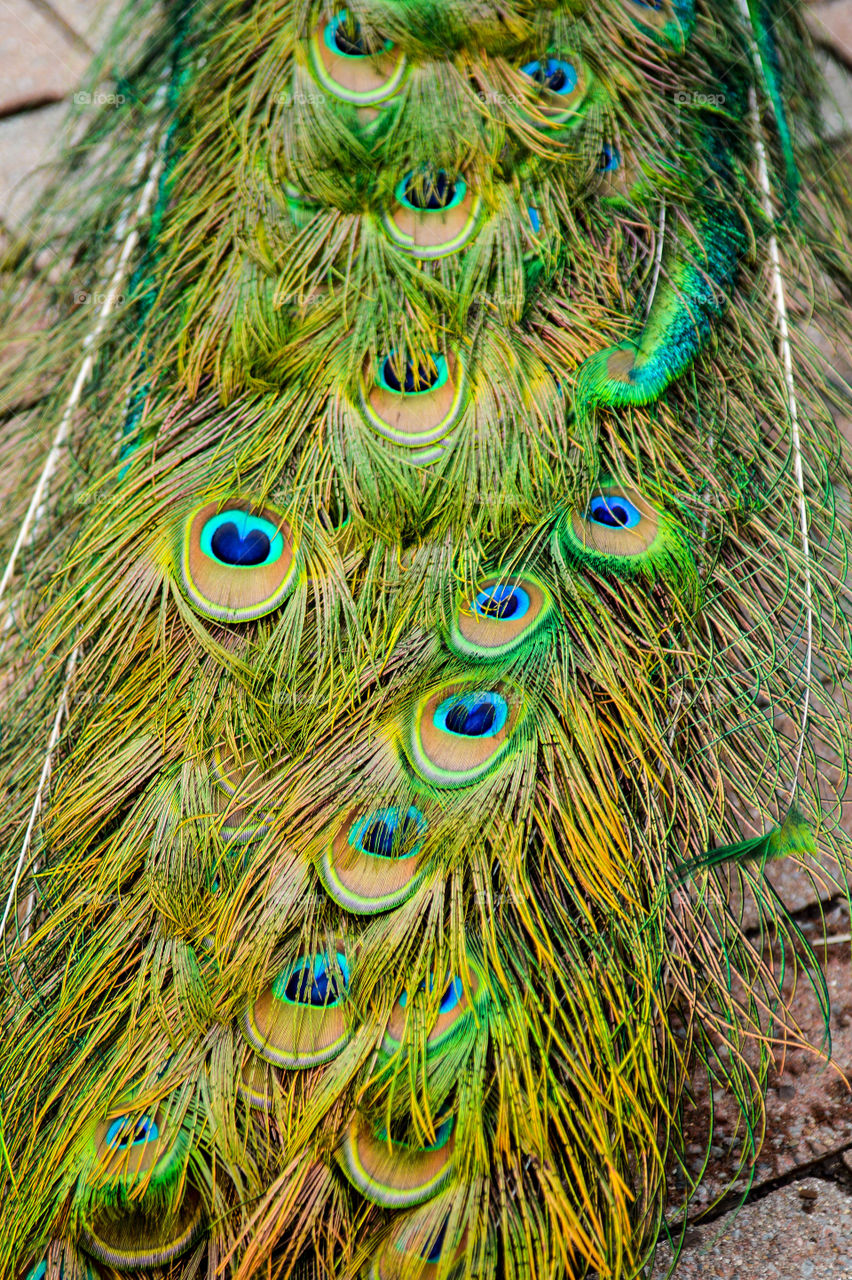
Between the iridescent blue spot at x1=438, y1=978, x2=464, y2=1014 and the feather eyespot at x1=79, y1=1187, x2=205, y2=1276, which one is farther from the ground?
the iridescent blue spot at x1=438, y1=978, x2=464, y2=1014

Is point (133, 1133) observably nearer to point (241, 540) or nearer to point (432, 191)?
point (241, 540)

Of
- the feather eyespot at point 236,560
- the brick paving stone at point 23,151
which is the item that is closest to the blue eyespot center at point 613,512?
the feather eyespot at point 236,560

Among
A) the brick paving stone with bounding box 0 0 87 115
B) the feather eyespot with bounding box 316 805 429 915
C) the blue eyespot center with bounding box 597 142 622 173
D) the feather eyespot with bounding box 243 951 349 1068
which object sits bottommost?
the feather eyespot with bounding box 243 951 349 1068

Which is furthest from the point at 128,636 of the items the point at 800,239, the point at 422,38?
the point at 800,239

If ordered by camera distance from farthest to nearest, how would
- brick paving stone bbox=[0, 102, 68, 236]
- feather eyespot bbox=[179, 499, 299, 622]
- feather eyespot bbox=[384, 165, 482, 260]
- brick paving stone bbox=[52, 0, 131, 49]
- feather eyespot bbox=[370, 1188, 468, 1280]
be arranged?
1. brick paving stone bbox=[52, 0, 131, 49]
2. brick paving stone bbox=[0, 102, 68, 236]
3. feather eyespot bbox=[384, 165, 482, 260]
4. feather eyespot bbox=[179, 499, 299, 622]
5. feather eyespot bbox=[370, 1188, 468, 1280]

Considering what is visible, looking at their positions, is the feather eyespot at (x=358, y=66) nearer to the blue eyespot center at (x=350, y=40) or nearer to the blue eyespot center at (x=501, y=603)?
the blue eyespot center at (x=350, y=40)

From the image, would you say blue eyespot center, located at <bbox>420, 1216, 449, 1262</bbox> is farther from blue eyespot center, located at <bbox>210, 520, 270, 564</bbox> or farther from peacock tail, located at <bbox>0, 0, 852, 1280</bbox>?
blue eyespot center, located at <bbox>210, 520, 270, 564</bbox>

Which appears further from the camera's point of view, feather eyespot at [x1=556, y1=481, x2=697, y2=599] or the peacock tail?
feather eyespot at [x1=556, y1=481, x2=697, y2=599]

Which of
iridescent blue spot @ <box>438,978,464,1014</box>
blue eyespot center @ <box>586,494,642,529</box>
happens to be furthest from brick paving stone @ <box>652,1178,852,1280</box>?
blue eyespot center @ <box>586,494,642,529</box>
